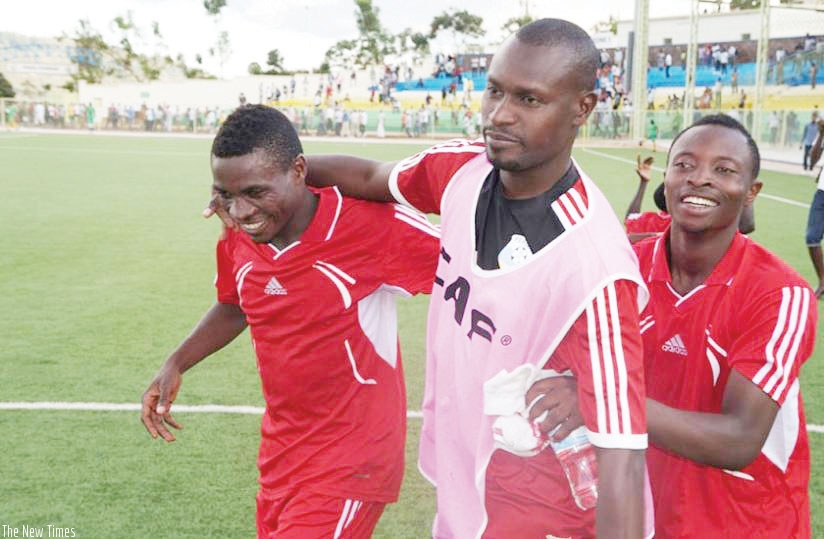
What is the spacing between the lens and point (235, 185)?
9.14ft

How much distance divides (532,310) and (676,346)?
0.76 m

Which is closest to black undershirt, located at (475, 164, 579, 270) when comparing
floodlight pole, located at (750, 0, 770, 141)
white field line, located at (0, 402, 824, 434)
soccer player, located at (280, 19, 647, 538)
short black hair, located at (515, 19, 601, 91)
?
soccer player, located at (280, 19, 647, 538)

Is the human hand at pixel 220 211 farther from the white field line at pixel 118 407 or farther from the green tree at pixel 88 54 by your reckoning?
the green tree at pixel 88 54

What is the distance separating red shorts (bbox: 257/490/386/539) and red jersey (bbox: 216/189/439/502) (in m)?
0.04

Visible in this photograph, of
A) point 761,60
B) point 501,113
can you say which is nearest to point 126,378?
point 501,113

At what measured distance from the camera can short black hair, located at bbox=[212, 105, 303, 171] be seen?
2.79m

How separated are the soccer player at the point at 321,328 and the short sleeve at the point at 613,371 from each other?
4.06ft

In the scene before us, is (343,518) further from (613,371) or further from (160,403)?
(613,371)

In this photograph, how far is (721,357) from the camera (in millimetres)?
2426

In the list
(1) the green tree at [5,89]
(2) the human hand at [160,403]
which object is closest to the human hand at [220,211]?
(2) the human hand at [160,403]

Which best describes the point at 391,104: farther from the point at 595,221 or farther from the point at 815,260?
the point at 595,221

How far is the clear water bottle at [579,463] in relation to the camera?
197 centimetres

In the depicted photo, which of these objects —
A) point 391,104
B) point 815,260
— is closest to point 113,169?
point 815,260

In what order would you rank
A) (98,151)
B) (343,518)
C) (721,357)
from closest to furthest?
(721,357) < (343,518) < (98,151)
